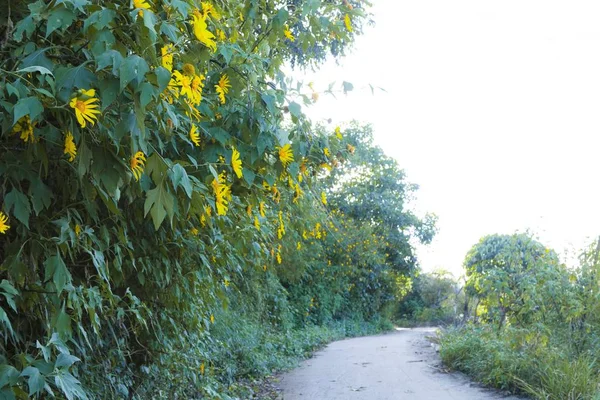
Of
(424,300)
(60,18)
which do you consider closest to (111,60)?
(60,18)

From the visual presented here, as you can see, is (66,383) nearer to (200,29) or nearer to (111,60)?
(111,60)

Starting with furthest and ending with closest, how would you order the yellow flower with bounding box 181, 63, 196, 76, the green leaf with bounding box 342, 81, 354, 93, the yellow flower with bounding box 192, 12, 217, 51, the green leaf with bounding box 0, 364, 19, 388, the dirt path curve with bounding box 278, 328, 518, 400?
1. the dirt path curve with bounding box 278, 328, 518, 400
2. the green leaf with bounding box 342, 81, 354, 93
3. the yellow flower with bounding box 181, 63, 196, 76
4. the yellow flower with bounding box 192, 12, 217, 51
5. the green leaf with bounding box 0, 364, 19, 388

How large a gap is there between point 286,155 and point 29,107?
1.52 meters

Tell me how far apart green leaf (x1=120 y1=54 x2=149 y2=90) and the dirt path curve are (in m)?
6.04

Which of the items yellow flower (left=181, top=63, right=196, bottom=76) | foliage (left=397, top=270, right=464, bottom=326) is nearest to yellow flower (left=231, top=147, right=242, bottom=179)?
yellow flower (left=181, top=63, right=196, bottom=76)

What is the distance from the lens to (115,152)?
2.41m

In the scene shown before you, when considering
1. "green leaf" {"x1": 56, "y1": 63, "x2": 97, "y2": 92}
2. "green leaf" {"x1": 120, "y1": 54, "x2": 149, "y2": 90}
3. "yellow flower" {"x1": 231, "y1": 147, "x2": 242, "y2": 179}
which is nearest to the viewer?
"green leaf" {"x1": 120, "y1": 54, "x2": 149, "y2": 90}

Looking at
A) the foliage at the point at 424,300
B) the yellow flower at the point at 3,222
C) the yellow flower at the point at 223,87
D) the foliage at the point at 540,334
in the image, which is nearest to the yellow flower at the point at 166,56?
the yellow flower at the point at 223,87

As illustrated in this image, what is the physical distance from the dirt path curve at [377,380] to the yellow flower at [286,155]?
4.75 meters

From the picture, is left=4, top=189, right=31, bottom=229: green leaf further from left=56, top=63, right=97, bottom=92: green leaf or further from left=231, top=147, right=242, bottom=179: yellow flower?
left=231, top=147, right=242, bottom=179: yellow flower

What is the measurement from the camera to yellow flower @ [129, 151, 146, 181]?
8.09ft

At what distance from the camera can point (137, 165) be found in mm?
2514

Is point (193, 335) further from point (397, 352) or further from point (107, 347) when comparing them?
point (397, 352)

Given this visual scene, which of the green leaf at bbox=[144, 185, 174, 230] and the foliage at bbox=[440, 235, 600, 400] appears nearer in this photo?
the green leaf at bbox=[144, 185, 174, 230]
